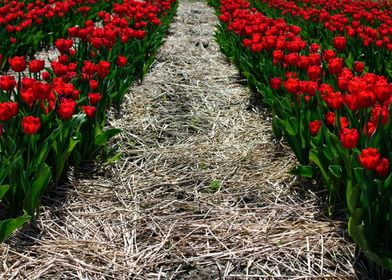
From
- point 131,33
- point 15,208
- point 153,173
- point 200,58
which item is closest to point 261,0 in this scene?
point 200,58

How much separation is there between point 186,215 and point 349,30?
4.00m

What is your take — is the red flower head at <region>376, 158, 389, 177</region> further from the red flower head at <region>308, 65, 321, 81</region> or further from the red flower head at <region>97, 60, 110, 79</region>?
the red flower head at <region>97, 60, 110, 79</region>

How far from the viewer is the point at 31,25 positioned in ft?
23.7

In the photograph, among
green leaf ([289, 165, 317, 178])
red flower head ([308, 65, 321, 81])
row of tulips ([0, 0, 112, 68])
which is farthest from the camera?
row of tulips ([0, 0, 112, 68])

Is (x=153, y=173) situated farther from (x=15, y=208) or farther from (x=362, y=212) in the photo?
(x=362, y=212)

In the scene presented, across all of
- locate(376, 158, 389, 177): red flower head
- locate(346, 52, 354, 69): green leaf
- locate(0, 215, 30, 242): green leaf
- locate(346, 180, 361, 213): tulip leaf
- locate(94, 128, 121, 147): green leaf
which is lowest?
locate(346, 52, 354, 69): green leaf

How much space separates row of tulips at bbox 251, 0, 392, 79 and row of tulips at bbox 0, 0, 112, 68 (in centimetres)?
400

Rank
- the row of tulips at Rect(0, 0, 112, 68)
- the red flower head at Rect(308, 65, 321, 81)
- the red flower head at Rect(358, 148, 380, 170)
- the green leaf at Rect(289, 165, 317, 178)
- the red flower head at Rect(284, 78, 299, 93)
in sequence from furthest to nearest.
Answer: the row of tulips at Rect(0, 0, 112, 68) < the red flower head at Rect(308, 65, 321, 81) < the red flower head at Rect(284, 78, 299, 93) < the green leaf at Rect(289, 165, 317, 178) < the red flower head at Rect(358, 148, 380, 170)

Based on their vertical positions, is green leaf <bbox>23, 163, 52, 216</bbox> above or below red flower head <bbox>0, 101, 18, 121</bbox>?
below

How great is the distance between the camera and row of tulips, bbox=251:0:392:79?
5367 millimetres

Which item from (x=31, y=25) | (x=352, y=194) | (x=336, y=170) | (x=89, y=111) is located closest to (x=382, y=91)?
(x=336, y=170)

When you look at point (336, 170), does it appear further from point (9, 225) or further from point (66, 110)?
point (9, 225)

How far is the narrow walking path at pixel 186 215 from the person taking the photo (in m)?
2.47

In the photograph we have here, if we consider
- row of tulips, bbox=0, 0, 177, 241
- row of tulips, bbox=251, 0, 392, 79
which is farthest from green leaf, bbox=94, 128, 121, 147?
row of tulips, bbox=251, 0, 392, 79
